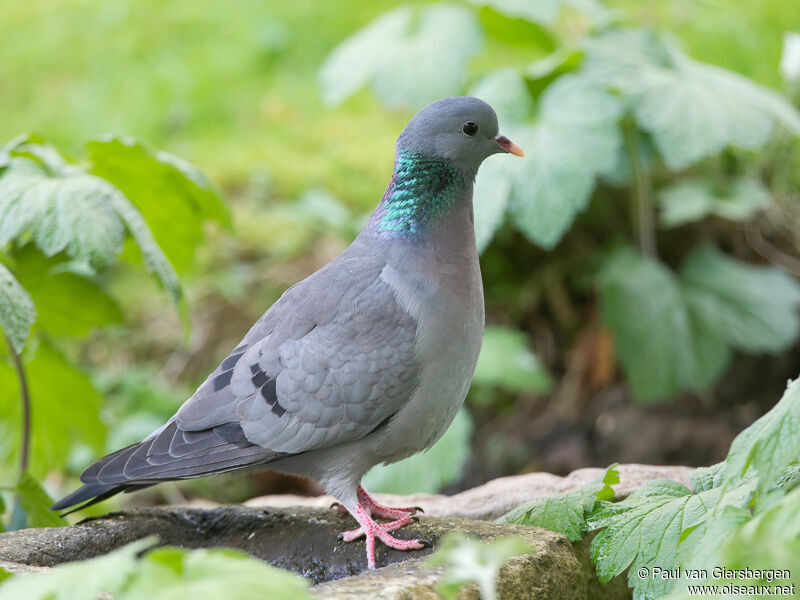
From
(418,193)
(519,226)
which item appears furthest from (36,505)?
(519,226)

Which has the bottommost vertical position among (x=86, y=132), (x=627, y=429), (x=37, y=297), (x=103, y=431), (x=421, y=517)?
(x=627, y=429)

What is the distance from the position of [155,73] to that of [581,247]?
11.4ft

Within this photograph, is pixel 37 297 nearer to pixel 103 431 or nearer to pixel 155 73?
pixel 103 431

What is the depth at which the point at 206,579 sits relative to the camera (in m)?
1.32

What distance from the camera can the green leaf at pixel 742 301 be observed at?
4.67 meters

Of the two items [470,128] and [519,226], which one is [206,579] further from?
[519,226]

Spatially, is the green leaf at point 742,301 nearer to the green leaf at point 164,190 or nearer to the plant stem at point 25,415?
the green leaf at point 164,190

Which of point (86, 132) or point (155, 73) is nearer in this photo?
point (86, 132)

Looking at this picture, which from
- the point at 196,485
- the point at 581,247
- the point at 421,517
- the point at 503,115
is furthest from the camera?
the point at 581,247

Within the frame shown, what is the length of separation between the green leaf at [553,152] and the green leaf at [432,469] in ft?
2.88

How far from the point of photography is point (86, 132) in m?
6.43

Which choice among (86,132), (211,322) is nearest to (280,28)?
(86,132)

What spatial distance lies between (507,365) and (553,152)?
108 cm

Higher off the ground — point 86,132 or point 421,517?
point 86,132
